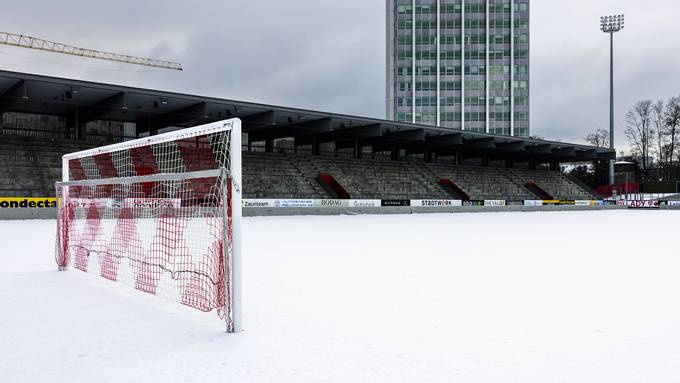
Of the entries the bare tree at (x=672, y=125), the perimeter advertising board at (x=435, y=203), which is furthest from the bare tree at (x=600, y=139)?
the perimeter advertising board at (x=435, y=203)

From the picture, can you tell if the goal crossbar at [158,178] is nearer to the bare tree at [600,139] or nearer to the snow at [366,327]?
the snow at [366,327]

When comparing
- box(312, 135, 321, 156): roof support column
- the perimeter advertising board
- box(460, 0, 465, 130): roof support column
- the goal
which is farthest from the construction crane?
the goal

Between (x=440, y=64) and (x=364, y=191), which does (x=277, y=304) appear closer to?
(x=364, y=191)

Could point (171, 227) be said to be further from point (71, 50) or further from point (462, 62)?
point (462, 62)

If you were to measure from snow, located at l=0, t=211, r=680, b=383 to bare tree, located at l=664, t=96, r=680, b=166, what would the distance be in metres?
75.6

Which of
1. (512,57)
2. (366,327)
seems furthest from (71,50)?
(366,327)

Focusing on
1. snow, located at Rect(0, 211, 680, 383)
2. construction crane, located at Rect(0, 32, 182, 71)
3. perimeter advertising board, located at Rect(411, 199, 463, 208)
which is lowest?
snow, located at Rect(0, 211, 680, 383)

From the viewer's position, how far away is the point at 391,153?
52.3 m

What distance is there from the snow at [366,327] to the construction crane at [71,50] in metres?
91.1

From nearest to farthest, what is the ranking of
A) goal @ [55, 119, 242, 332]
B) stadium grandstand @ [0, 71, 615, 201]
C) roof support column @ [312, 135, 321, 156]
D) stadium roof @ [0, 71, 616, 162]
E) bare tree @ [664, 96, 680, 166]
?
goal @ [55, 119, 242, 332], stadium roof @ [0, 71, 616, 162], stadium grandstand @ [0, 71, 615, 201], roof support column @ [312, 135, 321, 156], bare tree @ [664, 96, 680, 166]

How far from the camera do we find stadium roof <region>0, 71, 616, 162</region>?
2802cm

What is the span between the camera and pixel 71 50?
90000mm

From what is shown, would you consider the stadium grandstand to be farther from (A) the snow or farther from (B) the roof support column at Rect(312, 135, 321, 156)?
(A) the snow

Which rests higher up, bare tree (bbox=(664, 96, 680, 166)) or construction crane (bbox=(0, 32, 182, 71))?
construction crane (bbox=(0, 32, 182, 71))
